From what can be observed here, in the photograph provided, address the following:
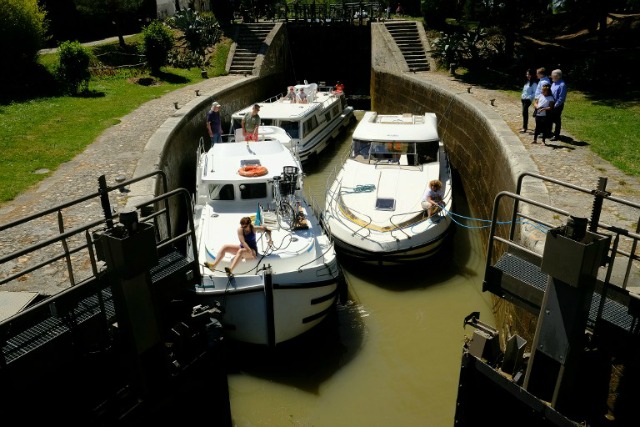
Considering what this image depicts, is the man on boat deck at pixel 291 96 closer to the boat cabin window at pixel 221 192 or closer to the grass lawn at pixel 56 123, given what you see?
the grass lawn at pixel 56 123

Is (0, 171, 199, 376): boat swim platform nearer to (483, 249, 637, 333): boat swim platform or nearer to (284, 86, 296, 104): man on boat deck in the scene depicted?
(483, 249, 637, 333): boat swim platform

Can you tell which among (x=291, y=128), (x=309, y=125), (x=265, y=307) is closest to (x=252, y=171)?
(x=265, y=307)

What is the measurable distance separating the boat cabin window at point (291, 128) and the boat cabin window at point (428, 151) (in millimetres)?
5153

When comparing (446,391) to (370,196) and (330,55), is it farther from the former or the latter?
(330,55)

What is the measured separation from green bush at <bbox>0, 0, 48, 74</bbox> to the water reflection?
51.6 ft

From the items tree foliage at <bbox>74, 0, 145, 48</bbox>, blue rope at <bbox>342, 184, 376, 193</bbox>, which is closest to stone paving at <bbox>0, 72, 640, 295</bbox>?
blue rope at <bbox>342, 184, 376, 193</bbox>

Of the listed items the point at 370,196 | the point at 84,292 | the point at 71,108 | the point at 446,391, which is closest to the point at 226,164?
the point at 370,196

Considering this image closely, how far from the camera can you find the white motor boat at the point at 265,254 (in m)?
7.98

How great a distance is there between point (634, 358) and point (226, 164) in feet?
25.8

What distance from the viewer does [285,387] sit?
317 inches

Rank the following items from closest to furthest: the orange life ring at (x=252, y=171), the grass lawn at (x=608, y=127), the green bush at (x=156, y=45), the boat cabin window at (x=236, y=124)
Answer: the orange life ring at (x=252, y=171) → the grass lawn at (x=608, y=127) → the boat cabin window at (x=236, y=124) → the green bush at (x=156, y=45)

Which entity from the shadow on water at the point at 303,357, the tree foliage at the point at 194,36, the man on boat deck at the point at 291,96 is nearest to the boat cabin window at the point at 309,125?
the man on boat deck at the point at 291,96

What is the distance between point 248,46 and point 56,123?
13039mm

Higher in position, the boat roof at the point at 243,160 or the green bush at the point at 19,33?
the green bush at the point at 19,33
